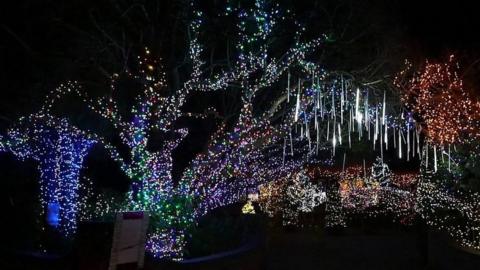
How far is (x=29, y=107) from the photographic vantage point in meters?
12.0

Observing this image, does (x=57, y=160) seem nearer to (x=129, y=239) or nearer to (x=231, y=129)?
(x=231, y=129)

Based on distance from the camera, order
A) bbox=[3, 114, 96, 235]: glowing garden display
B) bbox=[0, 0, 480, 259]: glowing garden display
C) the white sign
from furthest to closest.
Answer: bbox=[3, 114, 96, 235]: glowing garden display → bbox=[0, 0, 480, 259]: glowing garden display → the white sign

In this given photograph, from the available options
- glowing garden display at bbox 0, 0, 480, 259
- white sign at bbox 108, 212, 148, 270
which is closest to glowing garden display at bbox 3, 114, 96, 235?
glowing garden display at bbox 0, 0, 480, 259

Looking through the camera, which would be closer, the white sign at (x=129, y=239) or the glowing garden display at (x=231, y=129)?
the white sign at (x=129, y=239)

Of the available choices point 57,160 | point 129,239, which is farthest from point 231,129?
point 129,239

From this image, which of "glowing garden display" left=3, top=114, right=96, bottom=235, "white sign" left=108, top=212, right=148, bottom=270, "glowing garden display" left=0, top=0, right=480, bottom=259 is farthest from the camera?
"glowing garden display" left=3, top=114, right=96, bottom=235

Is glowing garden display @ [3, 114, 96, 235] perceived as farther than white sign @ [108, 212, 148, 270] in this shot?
Yes

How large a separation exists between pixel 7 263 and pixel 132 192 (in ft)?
9.52

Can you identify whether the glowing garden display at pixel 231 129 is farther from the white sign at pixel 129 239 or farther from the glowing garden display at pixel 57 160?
the white sign at pixel 129 239

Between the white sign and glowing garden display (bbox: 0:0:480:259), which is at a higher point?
glowing garden display (bbox: 0:0:480:259)

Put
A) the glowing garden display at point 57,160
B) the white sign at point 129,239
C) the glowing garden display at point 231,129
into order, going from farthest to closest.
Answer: the glowing garden display at point 57,160, the glowing garden display at point 231,129, the white sign at point 129,239

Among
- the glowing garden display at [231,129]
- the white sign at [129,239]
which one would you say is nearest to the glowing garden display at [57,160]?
the glowing garden display at [231,129]

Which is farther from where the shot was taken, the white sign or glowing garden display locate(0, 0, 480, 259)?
glowing garden display locate(0, 0, 480, 259)

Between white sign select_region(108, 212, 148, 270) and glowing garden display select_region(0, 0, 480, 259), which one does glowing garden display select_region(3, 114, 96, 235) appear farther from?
Result: white sign select_region(108, 212, 148, 270)
